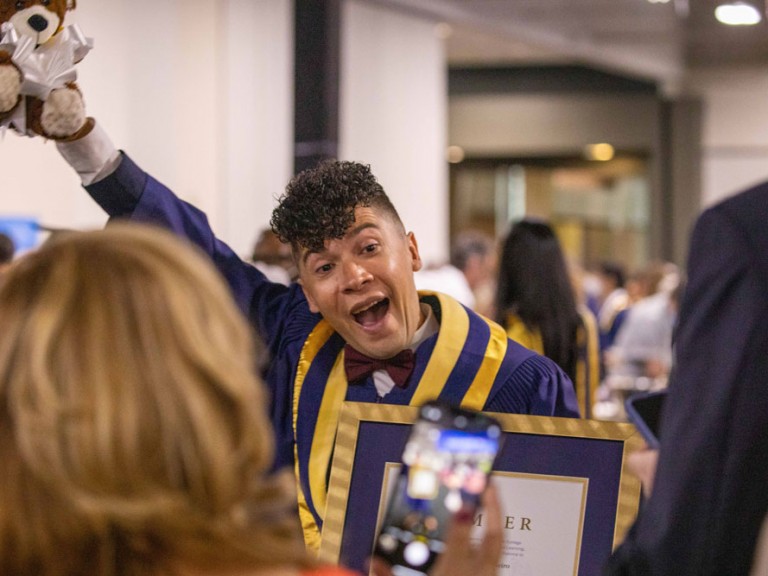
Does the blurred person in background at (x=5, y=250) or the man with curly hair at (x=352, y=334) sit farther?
the blurred person in background at (x=5, y=250)

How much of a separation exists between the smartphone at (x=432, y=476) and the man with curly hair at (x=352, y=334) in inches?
31.2

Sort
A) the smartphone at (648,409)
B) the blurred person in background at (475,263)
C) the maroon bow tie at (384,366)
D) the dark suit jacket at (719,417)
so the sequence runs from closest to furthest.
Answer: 1. the dark suit jacket at (719,417)
2. the smartphone at (648,409)
3. the maroon bow tie at (384,366)
4. the blurred person in background at (475,263)

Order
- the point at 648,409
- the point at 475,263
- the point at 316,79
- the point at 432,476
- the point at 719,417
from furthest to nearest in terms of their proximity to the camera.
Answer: the point at 316,79 → the point at 475,263 → the point at 648,409 → the point at 432,476 → the point at 719,417

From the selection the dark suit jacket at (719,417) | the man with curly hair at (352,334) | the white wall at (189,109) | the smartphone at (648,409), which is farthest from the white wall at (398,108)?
the dark suit jacket at (719,417)

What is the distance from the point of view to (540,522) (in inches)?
79.7

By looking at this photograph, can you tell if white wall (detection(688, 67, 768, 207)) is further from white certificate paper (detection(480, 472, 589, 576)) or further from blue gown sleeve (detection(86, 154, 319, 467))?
white certificate paper (detection(480, 472, 589, 576))

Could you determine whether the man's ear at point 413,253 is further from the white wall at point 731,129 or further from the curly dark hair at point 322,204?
the white wall at point 731,129

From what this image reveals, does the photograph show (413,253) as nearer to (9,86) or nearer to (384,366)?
(384,366)

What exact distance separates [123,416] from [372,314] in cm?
139

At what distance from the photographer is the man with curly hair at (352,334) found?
236 centimetres

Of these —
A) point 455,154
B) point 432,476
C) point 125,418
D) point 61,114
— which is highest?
point 455,154

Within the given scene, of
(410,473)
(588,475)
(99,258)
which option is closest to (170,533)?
(99,258)

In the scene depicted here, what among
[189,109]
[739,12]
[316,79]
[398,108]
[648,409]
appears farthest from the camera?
[398,108]

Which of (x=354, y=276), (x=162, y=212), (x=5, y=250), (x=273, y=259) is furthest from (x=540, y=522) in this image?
(x=5, y=250)
